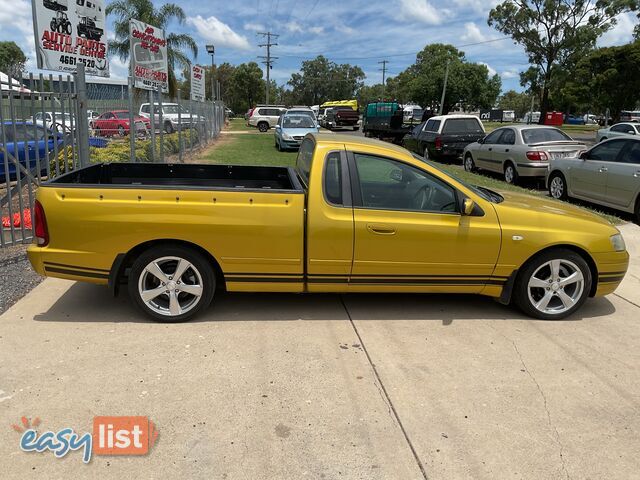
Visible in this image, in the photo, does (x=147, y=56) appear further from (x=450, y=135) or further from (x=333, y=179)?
(x=333, y=179)

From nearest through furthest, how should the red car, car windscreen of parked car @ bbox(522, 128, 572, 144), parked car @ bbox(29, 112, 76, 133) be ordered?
parked car @ bbox(29, 112, 76, 133), car windscreen of parked car @ bbox(522, 128, 572, 144), the red car

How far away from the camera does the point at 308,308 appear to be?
467 cm

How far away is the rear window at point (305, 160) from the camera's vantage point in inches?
177

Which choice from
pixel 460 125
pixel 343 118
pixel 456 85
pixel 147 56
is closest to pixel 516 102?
pixel 456 85

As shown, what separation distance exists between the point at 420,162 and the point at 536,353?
179cm

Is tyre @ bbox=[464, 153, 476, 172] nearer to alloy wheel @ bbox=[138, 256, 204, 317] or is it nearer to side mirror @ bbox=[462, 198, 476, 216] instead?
side mirror @ bbox=[462, 198, 476, 216]

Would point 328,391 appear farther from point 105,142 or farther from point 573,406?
point 105,142

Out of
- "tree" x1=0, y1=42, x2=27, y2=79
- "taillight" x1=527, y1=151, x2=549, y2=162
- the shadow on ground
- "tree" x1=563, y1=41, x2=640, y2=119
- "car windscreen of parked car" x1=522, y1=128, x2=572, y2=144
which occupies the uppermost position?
"tree" x1=0, y1=42, x2=27, y2=79

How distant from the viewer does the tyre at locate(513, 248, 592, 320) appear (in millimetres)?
4438

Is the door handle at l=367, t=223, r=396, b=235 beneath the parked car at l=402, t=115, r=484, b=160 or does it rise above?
beneath

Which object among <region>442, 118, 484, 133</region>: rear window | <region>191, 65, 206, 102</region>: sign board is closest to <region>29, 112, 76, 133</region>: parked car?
<region>442, 118, 484, 133</region>: rear window

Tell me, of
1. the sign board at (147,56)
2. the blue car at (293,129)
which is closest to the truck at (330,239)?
the sign board at (147,56)

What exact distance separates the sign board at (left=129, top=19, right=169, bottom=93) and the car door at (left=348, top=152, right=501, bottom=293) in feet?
33.9

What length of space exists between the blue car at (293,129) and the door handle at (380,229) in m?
16.2
